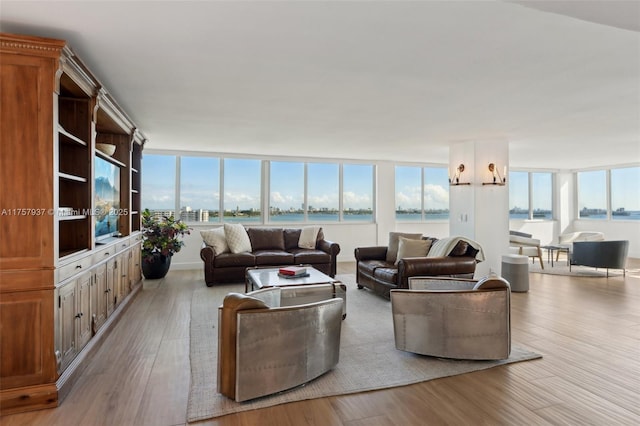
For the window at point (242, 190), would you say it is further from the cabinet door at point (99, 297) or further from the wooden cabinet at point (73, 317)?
the wooden cabinet at point (73, 317)

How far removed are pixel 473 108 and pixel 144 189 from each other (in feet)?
20.8

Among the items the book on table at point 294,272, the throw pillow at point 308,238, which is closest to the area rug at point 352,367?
the book on table at point 294,272

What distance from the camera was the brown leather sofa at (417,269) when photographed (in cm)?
442

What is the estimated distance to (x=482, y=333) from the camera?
293 centimetres

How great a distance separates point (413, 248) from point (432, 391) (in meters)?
2.85

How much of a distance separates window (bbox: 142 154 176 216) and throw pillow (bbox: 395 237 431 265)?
15.8 ft

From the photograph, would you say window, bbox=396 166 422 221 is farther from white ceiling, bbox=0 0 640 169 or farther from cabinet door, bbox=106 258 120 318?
cabinet door, bbox=106 258 120 318

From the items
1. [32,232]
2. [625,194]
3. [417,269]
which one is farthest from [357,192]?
[32,232]

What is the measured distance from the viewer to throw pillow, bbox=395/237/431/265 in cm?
514

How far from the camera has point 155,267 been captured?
621 cm

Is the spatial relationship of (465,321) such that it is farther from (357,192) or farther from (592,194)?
(592,194)

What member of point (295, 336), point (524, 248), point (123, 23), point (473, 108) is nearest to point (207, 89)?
point (123, 23)

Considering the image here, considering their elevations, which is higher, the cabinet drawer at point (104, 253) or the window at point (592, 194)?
the window at point (592, 194)

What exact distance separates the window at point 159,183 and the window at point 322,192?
3.02m
